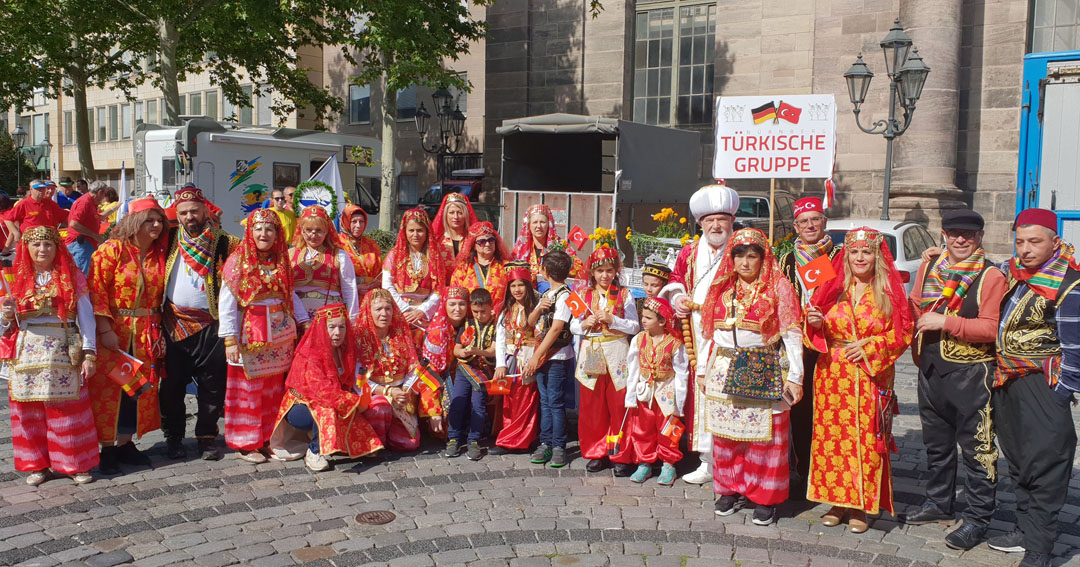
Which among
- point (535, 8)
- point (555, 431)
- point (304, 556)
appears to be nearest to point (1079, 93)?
point (555, 431)

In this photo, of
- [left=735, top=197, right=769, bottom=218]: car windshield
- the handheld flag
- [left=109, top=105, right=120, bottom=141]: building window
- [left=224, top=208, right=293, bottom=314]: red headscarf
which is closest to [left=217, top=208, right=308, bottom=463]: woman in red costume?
[left=224, top=208, right=293, bottom=314]: red headscarf

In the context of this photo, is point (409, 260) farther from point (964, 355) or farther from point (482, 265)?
point (964, 355)

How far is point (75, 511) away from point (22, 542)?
45 centimetres

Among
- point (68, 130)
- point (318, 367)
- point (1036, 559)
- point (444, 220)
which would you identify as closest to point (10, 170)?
point (68, 130)

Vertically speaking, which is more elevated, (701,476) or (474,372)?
(474,372)

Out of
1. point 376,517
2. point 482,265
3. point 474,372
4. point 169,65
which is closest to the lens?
point 376,517

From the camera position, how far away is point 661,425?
19.0ft

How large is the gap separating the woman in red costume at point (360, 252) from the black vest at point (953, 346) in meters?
3.90

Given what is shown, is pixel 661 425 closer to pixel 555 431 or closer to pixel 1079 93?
pixel 555 431

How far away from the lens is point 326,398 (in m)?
5.94

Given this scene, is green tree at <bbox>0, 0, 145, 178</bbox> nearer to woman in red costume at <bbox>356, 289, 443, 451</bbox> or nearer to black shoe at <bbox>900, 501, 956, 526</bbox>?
woman in red costume at <bbox>356, 289, 443, 451</bbox>

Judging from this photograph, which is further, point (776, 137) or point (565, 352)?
point (776, 137)

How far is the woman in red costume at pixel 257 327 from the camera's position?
5770 millimetres

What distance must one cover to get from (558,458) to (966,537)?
2.53 metres
